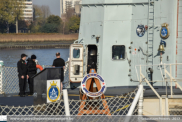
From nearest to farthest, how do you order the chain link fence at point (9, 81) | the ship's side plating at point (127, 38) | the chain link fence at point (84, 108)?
the chain link fence at point (84, 108) → the ship's side plating at point (127, 38) → the chain link fence at point (9, 81)

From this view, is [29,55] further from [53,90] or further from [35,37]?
[53,90]

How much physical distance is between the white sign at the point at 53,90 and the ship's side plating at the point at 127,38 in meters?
4.77

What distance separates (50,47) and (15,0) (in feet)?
82.6

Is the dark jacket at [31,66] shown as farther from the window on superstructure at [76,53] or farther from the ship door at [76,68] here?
the window on superstructure at [76,53]

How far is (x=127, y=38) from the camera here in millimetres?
12016

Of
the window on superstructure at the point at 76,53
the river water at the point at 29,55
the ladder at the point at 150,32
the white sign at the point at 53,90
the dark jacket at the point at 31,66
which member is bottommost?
the river water at the point at 29,55

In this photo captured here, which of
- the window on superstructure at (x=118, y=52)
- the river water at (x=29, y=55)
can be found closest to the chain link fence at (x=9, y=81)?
the window on superstructure at (x=118, y=52)

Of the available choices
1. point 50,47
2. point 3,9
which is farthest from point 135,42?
point 3,9

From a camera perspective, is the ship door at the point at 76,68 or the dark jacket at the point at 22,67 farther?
the ship door at the point at 76,68

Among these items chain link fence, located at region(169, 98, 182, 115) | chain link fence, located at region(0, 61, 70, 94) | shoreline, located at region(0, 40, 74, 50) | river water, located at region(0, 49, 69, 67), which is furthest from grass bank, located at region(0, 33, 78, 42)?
chain link fence, located at region(169, 98, 182, 115)

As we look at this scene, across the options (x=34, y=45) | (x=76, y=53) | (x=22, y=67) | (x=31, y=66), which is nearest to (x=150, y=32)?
(x=76, y=53)

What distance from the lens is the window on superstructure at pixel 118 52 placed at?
475 inches

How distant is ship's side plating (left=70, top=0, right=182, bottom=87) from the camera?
11.5 metres

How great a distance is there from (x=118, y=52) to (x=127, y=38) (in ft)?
2.36
